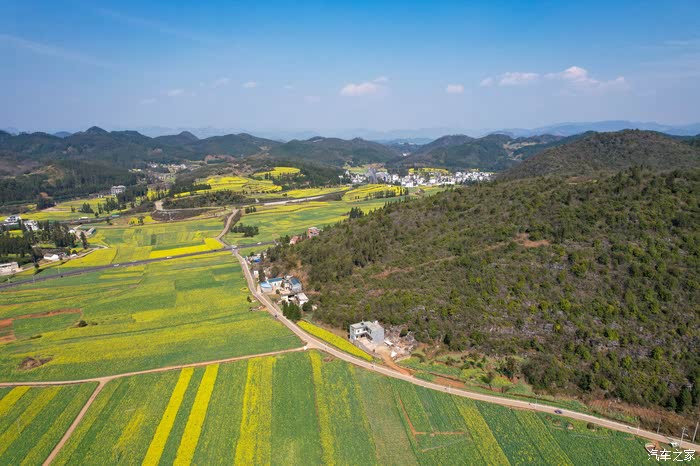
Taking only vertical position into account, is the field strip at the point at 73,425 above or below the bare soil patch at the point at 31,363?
below

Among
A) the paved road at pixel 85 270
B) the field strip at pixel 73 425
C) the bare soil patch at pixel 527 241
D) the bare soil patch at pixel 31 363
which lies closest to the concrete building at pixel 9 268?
the paved road at pixel 85 270

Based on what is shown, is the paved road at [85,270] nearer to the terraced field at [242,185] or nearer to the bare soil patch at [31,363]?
the bare soil patch at [31,363]

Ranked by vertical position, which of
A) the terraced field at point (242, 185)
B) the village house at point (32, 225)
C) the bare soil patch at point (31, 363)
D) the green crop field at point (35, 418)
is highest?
the terraced field at point (242, 185)

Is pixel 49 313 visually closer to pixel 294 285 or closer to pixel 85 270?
pixel 85 270

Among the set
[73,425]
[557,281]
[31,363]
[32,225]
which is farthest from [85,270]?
[557,281]

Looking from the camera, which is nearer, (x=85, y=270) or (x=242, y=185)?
(x=85, y=270)

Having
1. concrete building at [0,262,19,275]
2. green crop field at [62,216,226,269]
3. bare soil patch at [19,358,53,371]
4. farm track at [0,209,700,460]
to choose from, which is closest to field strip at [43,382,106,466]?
farm track at [0,209,700,460]

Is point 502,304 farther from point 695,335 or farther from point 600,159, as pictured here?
point 600,159
